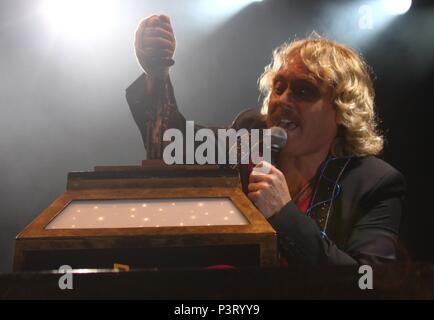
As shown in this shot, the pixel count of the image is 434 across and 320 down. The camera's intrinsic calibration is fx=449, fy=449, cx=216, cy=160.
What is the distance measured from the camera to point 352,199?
1.39 meters

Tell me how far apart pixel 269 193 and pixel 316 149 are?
0.71 metres

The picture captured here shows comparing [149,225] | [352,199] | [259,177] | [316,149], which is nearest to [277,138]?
[259,177]

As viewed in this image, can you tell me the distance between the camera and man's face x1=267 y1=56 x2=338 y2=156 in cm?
158

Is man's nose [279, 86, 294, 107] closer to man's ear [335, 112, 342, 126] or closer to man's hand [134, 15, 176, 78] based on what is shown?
man's ear [335, 112, 342, 126]

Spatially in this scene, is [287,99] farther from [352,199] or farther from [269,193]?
[269,193]

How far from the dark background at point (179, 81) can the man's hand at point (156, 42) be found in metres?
2.03

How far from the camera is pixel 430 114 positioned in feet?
9.77

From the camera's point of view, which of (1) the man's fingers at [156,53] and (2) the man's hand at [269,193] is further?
(1) the man's fingers at [156,53]

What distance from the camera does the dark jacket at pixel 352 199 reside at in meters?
1.25

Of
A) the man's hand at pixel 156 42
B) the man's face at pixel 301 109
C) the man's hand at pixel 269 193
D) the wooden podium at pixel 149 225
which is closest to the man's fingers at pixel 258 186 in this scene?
the man's hand at pixel 269 193

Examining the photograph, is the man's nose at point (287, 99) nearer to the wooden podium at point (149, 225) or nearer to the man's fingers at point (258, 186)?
the man's fingers at point (258, 186)

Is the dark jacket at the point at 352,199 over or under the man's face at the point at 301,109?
under

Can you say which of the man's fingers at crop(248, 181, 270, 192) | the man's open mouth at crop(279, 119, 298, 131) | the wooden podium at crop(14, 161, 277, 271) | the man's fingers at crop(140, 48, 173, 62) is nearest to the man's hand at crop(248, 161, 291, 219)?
the man's fingers at crop(248, 181, 270, 192)
